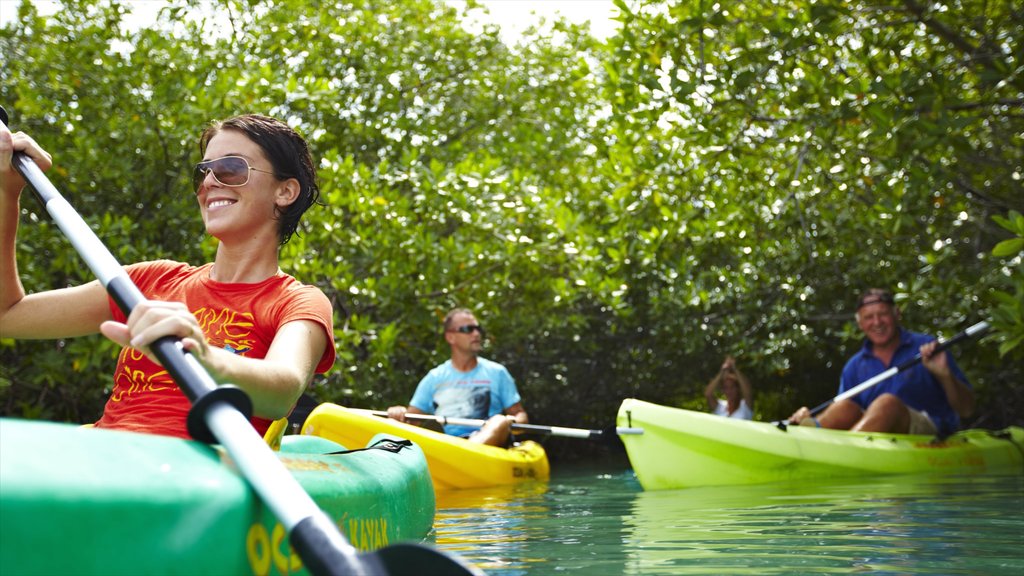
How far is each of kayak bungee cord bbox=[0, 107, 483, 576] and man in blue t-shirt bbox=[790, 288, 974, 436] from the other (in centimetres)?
628

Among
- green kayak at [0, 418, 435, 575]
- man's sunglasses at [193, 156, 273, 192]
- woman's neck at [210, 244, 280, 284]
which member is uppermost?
man's sunglasses at [193, 156, 273, 192]

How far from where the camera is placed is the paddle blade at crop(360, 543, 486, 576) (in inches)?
61.0

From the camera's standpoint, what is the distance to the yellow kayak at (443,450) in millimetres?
6387

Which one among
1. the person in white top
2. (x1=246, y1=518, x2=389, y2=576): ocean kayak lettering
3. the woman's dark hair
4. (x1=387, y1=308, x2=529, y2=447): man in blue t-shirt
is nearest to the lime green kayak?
(x1=387, y1=308, x2=529, y2=447): man in blue t-shirt

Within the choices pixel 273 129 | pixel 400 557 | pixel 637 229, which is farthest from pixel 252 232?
pixel 637 229

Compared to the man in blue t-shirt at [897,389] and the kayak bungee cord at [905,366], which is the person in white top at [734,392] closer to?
the man in blue t-shirt at [897,389]

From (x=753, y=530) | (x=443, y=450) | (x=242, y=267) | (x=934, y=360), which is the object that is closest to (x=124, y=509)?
(x=242, y=267)

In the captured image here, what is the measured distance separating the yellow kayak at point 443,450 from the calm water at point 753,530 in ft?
1.35

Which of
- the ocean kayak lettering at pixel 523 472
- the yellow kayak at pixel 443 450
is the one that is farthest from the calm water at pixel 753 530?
the ocean kayak lettering at pixel 523 472

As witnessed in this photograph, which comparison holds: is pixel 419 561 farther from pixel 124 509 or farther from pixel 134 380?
pixel 134 380

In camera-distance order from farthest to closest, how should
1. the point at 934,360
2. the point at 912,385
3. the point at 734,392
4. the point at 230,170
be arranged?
the point at 734,392, the point at 912,385, the point at 934,360, the point at 230,170

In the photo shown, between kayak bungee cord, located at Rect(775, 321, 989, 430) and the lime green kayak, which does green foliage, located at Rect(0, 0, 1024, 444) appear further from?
the lime green kayak

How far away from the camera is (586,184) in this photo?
1212 centimetres

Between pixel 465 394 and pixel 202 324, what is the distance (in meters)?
5.67
